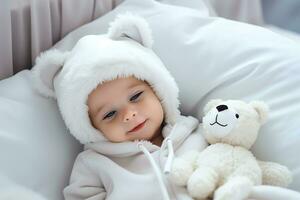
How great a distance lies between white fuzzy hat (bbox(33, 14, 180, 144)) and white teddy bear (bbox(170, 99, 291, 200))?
131mm

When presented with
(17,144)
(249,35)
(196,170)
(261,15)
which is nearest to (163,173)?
(196,170)

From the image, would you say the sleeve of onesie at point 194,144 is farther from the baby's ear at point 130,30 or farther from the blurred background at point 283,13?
the blurred background at point 283,13

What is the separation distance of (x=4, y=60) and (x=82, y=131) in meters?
0.28

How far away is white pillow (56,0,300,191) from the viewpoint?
102 cm

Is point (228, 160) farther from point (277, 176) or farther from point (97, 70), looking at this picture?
point (97, 70)

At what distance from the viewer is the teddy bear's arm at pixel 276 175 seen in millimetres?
941

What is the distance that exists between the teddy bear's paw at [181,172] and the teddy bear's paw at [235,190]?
7cm

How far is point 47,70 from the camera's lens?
3.51 ft

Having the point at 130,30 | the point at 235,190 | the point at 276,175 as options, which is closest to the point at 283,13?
the point at 130,30

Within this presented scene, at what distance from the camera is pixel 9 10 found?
1.11 meters

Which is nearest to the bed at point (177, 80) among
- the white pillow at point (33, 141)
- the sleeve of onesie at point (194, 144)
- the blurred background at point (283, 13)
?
the white pillow at point (33, 141)

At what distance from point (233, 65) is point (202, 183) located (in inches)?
13.5

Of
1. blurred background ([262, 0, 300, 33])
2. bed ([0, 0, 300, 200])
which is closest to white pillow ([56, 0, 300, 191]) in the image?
bed ([0, 0, 300, 200])

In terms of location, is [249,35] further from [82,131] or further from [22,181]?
[22,181]
